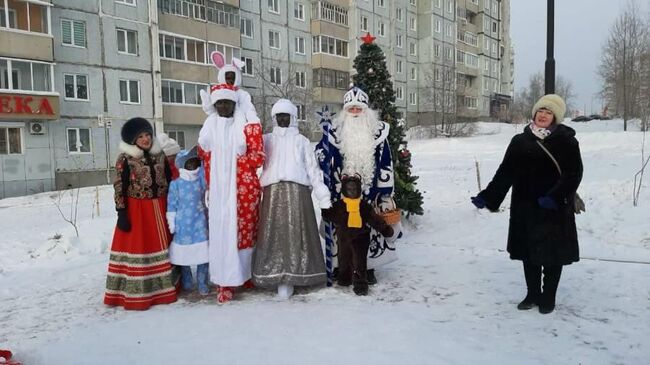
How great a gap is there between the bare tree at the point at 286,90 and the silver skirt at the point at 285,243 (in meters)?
22.1

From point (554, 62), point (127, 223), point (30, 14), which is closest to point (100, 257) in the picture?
point (127, 223)

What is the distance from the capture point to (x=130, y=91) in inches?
914

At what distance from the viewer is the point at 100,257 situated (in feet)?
21.5

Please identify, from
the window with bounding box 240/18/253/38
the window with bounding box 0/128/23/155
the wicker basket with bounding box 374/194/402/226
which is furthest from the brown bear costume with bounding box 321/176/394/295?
the window with bounding box 240/18/253/38

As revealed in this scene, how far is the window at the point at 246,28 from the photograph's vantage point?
29922 mm

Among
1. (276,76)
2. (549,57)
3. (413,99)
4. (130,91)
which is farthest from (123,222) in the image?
(413,99)

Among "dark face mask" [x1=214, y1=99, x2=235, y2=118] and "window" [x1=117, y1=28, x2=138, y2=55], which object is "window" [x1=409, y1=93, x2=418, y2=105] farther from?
"dark face mask" [x1=214, y1=99, x2=235, y2=118]

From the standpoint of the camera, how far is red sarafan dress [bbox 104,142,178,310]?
4.52 meters

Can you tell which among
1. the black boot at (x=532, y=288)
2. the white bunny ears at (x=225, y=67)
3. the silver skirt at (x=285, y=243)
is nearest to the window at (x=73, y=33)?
the white bunny ears at (x=225, y=67)

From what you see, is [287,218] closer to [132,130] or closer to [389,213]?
[389,213]

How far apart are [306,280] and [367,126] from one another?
1664mm

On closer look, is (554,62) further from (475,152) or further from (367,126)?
(475,152)

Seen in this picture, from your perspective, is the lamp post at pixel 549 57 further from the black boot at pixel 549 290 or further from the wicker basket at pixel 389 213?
the black boot at pixel 549 290

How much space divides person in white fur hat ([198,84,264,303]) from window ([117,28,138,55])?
68.0ft
